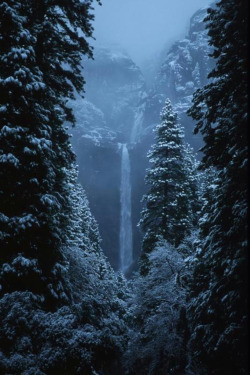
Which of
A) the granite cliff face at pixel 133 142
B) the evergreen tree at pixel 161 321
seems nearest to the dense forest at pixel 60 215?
the evergreen tree at pixel 161 321

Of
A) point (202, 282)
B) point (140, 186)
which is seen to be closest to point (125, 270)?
Answer: point (140, 186)

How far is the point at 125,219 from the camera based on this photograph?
306 feet

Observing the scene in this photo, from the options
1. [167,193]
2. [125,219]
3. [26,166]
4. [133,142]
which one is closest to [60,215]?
[26,166]

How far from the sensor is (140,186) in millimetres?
98562

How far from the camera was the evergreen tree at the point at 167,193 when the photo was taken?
19.4 meters

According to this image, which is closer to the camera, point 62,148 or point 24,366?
point 24,366

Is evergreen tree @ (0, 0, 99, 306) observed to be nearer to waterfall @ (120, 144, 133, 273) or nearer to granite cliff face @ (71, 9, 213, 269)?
waterfall @ (120, 144, 133, 273)

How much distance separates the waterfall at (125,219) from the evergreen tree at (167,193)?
198 ft

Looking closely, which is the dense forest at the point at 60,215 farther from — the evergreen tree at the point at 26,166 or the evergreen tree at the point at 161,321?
the evergreen tree at the point at 161,321

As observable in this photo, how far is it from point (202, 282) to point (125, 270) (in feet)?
236

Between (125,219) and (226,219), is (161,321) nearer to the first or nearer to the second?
(226,219)

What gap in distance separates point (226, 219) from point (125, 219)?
86691mm

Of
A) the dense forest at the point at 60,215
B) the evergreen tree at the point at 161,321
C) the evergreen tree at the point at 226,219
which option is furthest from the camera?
the evergreen tree at the point at 161,321

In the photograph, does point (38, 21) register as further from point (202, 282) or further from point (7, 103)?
point (202, 282)
